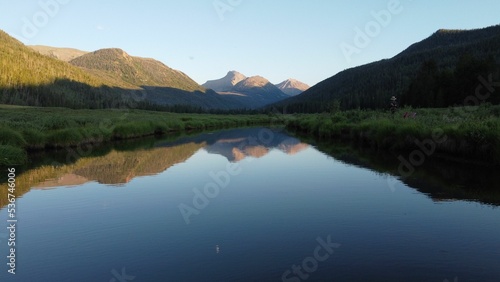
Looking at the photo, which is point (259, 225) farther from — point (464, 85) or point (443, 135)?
point (464, 85)

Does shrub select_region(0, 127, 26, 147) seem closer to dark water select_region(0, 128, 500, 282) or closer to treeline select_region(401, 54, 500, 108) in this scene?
dark water select_region(0, 128, 500, 282)

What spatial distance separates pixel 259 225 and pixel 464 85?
7078cm

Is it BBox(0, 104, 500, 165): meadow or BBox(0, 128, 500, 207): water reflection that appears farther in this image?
BBox(0, 104, 500, 165): meadow

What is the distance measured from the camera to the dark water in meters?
9.20

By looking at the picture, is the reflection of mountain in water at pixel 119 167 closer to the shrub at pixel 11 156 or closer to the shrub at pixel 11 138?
the shrub at pixel 11 156

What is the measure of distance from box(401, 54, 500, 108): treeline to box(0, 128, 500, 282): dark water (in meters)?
51.2

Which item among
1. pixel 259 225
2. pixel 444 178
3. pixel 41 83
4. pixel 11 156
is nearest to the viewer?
pixel 259 225

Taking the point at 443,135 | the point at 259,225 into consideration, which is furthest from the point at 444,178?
the point at 259,225

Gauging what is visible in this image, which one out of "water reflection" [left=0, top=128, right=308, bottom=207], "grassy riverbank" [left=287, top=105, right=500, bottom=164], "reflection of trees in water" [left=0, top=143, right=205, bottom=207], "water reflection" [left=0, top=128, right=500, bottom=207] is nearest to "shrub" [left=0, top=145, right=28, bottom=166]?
"water reflection" [left=0, top=128, right=500, bottom=207]

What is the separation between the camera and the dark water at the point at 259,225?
9.20 meters

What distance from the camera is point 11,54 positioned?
158 metres

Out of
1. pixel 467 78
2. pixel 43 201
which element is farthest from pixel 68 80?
pixel 43 201

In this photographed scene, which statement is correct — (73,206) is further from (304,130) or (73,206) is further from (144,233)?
(304,130)

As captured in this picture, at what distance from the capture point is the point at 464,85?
6962cm
